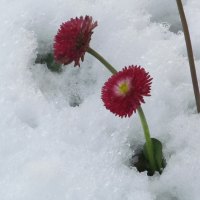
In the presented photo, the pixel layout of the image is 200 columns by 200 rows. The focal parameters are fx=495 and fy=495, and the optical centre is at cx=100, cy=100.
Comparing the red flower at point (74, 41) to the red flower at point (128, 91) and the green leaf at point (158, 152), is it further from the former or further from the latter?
the green leaf at point (158, 152)

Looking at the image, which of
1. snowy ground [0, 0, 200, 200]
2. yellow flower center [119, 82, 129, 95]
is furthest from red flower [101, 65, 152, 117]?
snowy ground [0, 0, 200, 200]

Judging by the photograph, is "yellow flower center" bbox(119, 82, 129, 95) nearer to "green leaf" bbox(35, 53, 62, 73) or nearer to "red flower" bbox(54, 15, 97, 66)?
"red flower" bbox(54, 15, 97, 66)

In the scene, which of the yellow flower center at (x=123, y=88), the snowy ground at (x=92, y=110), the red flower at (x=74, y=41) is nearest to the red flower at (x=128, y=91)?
the yellow flower center at (x=123, y=88)

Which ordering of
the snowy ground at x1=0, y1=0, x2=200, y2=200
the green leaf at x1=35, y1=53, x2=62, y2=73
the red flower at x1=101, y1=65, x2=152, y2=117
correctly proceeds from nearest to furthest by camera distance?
the red flower at x1=101, y1=65, x2=152, y2=117, the snowy ground at x1=0, y1=0, x2=200, y2=200, the green leaf at x1=35, y1=53, x2=62, y2=73

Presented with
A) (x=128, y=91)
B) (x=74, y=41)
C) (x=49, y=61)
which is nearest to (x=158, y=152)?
(x=128, y=91)

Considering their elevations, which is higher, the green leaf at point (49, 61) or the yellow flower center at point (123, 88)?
the green leaf at point (49, 61)

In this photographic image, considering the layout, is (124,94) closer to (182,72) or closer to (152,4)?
(182,72)
